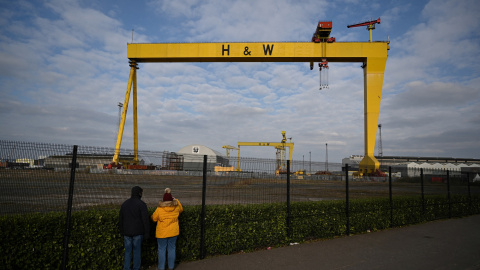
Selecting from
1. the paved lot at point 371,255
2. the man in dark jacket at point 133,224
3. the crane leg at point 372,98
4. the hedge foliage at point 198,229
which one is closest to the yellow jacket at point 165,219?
the man in dark jacket at point 133,224

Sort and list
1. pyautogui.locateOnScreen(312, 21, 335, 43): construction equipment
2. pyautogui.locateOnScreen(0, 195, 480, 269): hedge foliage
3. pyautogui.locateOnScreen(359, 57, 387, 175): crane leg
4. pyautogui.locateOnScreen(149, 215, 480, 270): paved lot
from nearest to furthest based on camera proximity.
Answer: pyautogui.locateOnScreen(0, 195, 480, 269): hedge foliage → pyautogui.locateOnScreen(149, 215, 480, 270): paved lot → pyautogui.locateOnScreen(312, 21, 335, 43): construction equipment → pyautogui.locateOnScreen(359, 57, 387, 175): crane leg

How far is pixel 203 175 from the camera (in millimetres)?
5445

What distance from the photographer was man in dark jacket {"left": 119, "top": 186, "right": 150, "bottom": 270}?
4141 mm

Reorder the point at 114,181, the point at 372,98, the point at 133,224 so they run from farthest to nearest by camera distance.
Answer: the point at 372,98 < the point at 114,181 < the point at 133,224

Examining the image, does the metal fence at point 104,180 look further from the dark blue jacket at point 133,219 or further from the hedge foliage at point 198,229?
the dark blue jacket at point 133,219

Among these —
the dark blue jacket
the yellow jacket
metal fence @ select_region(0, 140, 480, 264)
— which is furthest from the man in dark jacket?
metal fence @ select_region(0, 140, 480, 264)

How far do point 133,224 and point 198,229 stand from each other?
1.47m

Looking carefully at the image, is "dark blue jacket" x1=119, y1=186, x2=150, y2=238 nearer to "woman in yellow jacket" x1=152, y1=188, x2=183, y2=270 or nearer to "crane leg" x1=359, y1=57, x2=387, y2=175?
"woman in yellow jacket" x1=152, y1=188, x2=183, y2=270

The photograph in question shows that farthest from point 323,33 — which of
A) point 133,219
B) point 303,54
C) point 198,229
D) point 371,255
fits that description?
point 133,219

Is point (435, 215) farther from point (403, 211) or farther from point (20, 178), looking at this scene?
point (20, 178)

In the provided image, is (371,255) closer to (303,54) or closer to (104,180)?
(104,180)

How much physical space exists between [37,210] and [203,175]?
8.75 ft

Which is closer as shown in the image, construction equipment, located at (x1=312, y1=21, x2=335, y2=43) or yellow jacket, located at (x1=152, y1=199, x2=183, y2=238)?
yellow jacket, located at (x1=152, y1=199, x2=183, y2=238)

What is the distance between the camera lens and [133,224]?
13.6 feet
